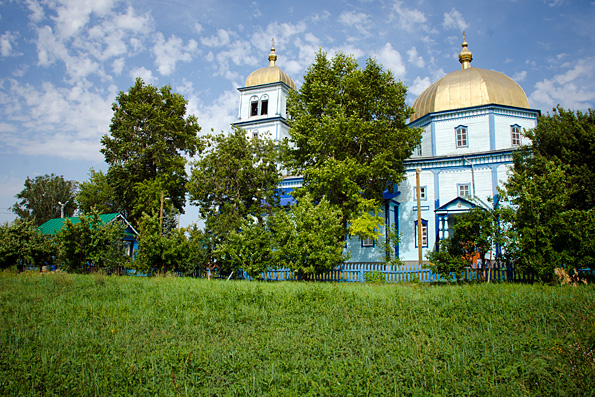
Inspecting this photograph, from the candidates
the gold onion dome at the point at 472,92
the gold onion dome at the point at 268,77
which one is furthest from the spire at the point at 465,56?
the gold onion dome at the point at 268,77

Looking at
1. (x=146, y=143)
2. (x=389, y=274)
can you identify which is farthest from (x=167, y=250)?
(x=146, y=143)

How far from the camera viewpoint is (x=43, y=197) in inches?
2338

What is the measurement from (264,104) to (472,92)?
1702cm

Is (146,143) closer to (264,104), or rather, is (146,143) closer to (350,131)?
(264,104)

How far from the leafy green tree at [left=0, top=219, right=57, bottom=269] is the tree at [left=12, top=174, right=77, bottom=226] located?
3984cm

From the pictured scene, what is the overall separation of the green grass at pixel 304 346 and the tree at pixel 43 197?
58296 millimetres

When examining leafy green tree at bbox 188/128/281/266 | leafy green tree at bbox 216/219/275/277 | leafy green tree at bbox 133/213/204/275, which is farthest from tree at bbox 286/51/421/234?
leafy green tree at bbox 133/213/204/275

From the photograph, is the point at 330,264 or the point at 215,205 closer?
the point at 330,264

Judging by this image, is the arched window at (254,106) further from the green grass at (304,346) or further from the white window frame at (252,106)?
the green grass at (304,346)

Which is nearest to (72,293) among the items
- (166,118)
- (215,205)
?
(215,205)

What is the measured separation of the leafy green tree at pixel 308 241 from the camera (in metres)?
17.0

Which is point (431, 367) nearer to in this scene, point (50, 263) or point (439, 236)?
point (439, 236)

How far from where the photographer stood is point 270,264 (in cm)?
1812

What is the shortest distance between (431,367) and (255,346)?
8.22 feet
